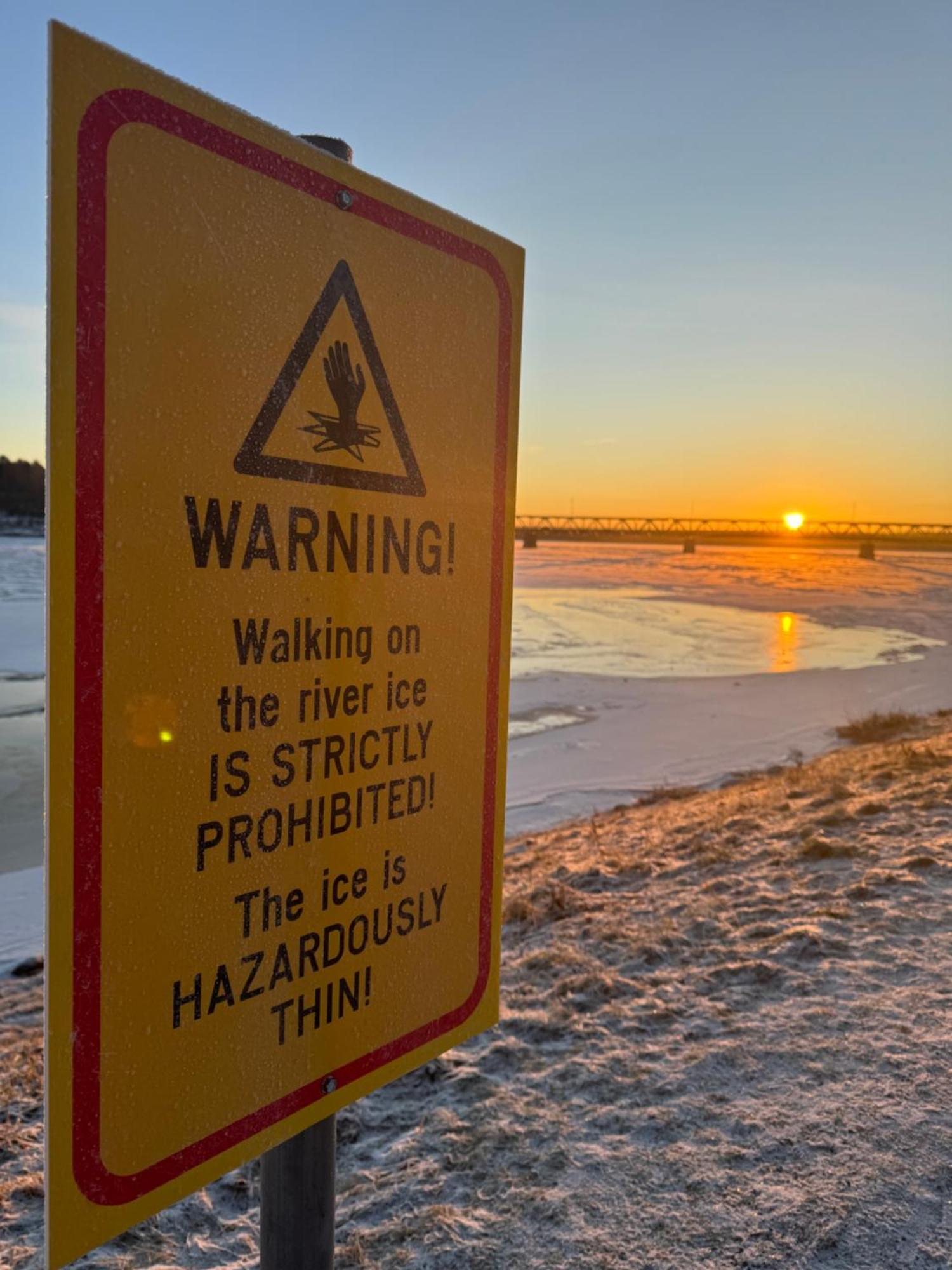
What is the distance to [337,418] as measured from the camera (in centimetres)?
134

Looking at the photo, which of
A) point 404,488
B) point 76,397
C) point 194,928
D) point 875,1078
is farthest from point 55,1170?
point 875,1078

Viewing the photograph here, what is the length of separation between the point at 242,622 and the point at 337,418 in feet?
1.06

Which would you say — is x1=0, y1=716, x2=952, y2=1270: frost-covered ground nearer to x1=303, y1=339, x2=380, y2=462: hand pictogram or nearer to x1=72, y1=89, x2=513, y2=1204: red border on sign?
x1=72, y1=89, x2=513, y2=1204: red border on sign

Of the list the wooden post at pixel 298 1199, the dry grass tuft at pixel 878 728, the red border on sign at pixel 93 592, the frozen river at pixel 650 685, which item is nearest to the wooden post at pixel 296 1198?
the wooden post at pixel 298 1199

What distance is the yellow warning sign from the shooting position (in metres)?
1.08

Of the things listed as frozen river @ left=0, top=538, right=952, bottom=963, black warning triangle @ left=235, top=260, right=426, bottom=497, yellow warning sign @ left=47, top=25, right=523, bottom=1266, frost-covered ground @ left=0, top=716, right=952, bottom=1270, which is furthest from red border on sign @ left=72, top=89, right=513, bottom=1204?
frozen river @ left=0, top=538, right=952, bottom=963

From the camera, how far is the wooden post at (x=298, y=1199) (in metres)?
1.48

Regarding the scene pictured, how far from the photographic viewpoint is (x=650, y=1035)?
3.44 metres

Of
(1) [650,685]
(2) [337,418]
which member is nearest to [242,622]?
(2) [337,418]

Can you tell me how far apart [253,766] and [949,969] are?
11.1 feet

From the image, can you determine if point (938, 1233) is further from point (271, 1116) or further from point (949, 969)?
point (271, 1116)

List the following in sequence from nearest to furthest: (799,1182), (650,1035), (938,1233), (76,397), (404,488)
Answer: (76,397), (404,488), (938,1233), (799,1182), (650,1035)

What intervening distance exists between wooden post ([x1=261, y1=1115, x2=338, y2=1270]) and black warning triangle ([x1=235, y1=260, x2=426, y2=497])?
0.99 m

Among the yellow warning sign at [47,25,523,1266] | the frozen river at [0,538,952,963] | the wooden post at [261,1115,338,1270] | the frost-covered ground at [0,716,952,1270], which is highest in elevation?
the yellow warning sign at [47,25,523,1266]
